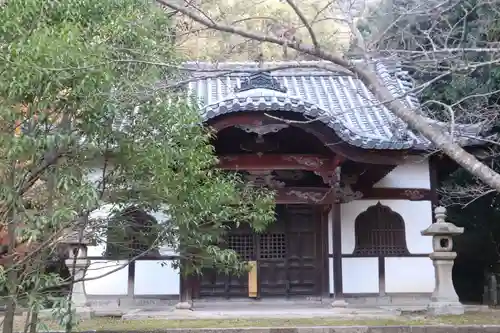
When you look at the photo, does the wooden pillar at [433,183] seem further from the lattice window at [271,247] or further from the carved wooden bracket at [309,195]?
the lattice window at [271,247]

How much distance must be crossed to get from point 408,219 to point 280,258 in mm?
2858

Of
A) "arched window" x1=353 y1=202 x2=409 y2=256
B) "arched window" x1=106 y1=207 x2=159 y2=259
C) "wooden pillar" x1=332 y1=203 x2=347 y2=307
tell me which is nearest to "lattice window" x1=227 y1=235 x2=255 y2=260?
"wooden pillar" x1=332 y1=203 x2=347 y2=307

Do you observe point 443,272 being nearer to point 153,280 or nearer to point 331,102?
point 331,102

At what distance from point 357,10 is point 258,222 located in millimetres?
2758

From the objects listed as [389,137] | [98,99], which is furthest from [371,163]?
[98,99]

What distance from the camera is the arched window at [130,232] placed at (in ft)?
20.5

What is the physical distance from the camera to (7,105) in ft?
17.2

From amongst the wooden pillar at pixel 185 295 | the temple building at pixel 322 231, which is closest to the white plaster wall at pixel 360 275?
the temple building at pixel 322 231

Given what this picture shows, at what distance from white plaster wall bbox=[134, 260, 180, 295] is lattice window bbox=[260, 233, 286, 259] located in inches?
74.1

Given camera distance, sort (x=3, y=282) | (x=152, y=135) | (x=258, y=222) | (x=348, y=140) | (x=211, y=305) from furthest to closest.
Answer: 1. (x=211, y=305)
2. (x=348, y=140)
3. (x=258, y=222)
4. (x=152, y=135)
5. (x=3, y=282)

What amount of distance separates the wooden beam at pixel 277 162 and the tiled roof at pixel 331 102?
2.93 feet

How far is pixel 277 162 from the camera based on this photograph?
38.2 ft

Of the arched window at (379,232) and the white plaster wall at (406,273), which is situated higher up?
the arched window at (379,232)

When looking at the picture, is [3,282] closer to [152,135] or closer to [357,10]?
[152,135]
